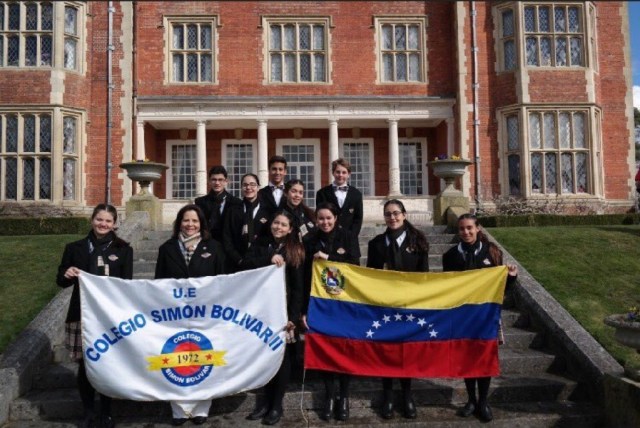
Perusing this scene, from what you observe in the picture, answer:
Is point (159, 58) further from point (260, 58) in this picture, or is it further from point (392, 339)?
point (392, 339)

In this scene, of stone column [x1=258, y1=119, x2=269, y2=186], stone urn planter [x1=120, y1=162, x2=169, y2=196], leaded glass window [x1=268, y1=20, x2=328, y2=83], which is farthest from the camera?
leaded glass window [x1=268, y1=20, x2=328, y2=83]

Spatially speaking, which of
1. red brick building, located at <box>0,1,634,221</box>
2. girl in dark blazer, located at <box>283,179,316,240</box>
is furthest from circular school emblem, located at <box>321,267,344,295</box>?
red brick building, located at <box>0,1,634,221</box>

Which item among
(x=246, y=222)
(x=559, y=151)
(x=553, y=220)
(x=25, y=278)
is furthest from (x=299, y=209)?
(x=559, y=151)

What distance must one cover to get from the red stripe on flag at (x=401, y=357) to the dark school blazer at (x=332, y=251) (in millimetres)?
470

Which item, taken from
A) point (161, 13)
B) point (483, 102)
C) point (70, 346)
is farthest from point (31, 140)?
point (483, 102)

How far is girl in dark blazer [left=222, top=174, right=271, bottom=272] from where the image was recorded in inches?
244

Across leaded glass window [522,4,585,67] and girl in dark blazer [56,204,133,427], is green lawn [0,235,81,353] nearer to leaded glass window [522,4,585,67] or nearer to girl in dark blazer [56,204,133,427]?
girl in dark blazer [56,204,133,427]

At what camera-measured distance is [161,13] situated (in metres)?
18.5

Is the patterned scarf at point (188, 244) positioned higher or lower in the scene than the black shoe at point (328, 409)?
higher

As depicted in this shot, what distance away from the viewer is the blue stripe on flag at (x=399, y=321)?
5266 millimetres

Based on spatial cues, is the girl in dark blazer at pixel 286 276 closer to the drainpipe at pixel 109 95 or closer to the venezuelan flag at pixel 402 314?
the venezuelan flag at pixel 402 314

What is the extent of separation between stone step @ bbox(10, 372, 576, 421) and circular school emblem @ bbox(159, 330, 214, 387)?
0.44 m

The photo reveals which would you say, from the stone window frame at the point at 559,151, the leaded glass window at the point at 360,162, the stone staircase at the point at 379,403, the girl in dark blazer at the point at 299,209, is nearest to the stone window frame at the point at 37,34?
the leaded glass window at the point at 360,162

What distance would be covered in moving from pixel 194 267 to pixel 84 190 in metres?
13.7
